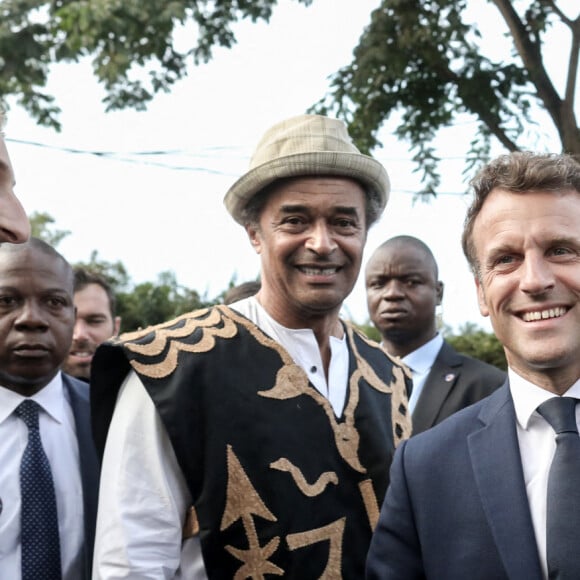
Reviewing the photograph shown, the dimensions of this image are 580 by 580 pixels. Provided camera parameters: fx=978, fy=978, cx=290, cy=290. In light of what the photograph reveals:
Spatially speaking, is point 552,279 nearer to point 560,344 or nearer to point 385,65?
point 560,344

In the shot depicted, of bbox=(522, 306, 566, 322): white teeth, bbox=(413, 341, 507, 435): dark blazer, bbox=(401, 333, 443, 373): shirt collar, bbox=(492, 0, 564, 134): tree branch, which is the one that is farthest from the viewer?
bbox=(492, 0, 564, 134): tree branch

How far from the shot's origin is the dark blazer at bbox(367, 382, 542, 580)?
232 cm

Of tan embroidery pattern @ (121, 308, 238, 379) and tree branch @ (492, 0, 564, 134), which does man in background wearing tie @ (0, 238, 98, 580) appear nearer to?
tan embroidery pattern @ (121, 308, 238, 379)

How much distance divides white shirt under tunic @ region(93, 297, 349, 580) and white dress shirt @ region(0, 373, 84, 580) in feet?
1.31

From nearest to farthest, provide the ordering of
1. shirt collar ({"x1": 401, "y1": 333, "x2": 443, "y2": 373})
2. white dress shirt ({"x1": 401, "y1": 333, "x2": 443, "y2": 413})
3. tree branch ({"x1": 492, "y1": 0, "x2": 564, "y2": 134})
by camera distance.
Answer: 1. white dress shirt ({"x1": 401, "y1": 333, "x2": 443, "y2": 413})
2. shirt collar ({"x1": 401, "y1": 333, "x2": 443, "y2": 373})
3. tree branch ({"x1": 492, "y1": 0, "x2": 564, "y2": 134})

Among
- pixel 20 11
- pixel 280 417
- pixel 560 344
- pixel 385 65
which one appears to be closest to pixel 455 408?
pixel 280 417

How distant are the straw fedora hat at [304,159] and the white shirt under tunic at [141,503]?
0.76 meters

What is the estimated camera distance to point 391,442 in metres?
3.27

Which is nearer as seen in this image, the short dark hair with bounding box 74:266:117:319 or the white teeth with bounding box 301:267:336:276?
the white teeth with bounding box 301:267:336:276

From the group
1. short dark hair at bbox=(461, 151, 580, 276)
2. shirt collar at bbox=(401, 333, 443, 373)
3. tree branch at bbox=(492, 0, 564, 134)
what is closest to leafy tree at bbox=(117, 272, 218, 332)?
tree branch at bbox=(492, 0, 564, 134)

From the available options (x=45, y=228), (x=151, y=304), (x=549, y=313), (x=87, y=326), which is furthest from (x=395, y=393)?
(x=45, y=228)

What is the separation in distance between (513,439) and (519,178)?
2.23 feet

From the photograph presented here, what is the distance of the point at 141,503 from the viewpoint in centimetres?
279

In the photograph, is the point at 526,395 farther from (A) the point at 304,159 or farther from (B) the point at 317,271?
(A) the point at 304,159
